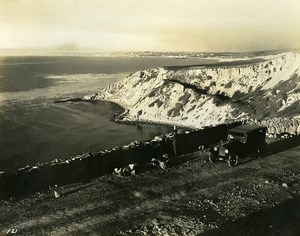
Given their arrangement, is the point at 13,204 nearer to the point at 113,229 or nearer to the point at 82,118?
the point at 113,229

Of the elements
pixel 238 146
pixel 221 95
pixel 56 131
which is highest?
pixel 238 146

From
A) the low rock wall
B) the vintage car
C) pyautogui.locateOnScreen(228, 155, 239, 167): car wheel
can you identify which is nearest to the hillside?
the vintage car

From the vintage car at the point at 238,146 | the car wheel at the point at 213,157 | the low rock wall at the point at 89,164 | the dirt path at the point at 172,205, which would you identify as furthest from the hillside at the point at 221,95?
the dirt path at the point at 172,205

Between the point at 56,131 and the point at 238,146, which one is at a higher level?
the point at 238,146

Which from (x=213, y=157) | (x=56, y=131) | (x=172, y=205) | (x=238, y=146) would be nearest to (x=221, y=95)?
(x=56, y=131)

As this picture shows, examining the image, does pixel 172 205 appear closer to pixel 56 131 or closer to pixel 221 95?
pixel 56 131

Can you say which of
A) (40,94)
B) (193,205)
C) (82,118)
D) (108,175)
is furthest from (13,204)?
(40,94)
